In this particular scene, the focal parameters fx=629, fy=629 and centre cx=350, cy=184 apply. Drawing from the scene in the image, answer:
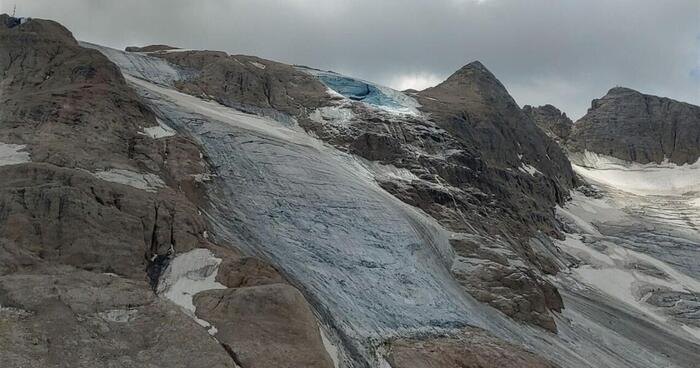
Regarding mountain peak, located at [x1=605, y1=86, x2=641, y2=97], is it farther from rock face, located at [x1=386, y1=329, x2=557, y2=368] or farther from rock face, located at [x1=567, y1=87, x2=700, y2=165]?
rock face, located at [x1=386, y1=329, x2=557, y2=368]

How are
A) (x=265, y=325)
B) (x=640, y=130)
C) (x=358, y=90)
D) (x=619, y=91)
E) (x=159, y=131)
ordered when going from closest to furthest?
(x=265, y=325) → (x=159, y=131) → (x=358, y=90) → (x=640, y=130) → (x=619, y=91)

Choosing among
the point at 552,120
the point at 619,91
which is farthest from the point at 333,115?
the point at 619,91

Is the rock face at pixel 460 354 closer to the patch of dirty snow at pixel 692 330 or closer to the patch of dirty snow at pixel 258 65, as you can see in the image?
the patch of dirty snow at pixel 692 330

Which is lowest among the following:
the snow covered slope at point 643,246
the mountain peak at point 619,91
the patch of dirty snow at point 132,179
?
the snow covered slope at point 643,246

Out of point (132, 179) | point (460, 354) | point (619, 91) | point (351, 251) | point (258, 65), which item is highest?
point (619, 91)

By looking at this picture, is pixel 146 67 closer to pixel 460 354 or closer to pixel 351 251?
pixel 351 251

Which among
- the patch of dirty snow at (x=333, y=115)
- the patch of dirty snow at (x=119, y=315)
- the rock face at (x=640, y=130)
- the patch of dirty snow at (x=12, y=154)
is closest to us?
the patch of dirty snow at (x=119, y=315)

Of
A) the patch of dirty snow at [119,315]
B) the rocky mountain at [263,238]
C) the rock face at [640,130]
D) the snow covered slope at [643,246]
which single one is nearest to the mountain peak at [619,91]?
the rock face at [640,130]
